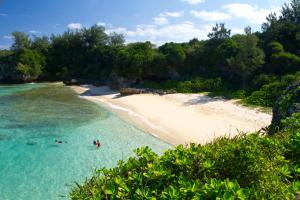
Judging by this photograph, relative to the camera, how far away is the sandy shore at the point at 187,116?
2683cm

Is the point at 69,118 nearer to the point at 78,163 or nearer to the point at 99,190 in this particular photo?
the point at 78,163

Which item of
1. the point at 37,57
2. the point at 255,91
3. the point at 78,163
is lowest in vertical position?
the point at 78,163

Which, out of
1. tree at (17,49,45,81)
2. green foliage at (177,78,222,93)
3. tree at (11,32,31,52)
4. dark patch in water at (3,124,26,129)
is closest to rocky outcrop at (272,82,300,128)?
dark patch in water at (3,124,26,129)

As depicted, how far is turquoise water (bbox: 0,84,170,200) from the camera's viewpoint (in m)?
17.8

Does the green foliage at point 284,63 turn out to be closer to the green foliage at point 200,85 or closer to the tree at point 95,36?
the green foliage at point 200,85

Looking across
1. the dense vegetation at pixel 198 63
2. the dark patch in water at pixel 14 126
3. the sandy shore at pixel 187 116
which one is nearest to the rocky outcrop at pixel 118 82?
the dense vegetation at pixel 198 63

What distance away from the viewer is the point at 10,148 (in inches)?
973

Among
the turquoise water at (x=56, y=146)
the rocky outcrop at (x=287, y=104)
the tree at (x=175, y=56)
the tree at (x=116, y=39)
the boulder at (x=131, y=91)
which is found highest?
the tree at (x=116, y=39)

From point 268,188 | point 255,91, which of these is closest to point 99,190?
point 268,188

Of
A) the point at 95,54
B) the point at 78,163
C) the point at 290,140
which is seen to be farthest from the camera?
the point at 95,54

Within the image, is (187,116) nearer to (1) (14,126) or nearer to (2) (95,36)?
(1) (14,126)

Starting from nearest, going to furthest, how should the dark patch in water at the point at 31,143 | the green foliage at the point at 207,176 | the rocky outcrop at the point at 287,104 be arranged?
the green foliage at the point at 207,176 → the rocky outcrop at the point at 287,104 → the dark patch in water at the point at 31,143

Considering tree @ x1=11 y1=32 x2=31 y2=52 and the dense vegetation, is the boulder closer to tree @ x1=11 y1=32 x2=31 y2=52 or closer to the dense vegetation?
the dense vegetation

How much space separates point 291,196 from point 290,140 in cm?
288
